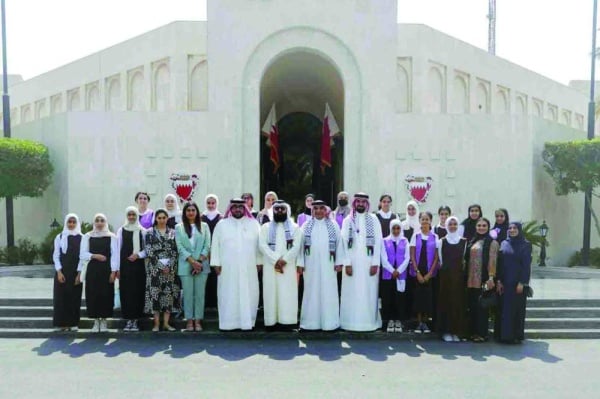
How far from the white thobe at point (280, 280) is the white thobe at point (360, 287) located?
722 mm

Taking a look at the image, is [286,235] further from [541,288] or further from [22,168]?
[22,168]

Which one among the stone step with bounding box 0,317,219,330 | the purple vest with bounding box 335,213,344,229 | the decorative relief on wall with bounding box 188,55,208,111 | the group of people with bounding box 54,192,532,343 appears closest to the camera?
the group of people with bounding box 54,192,532,343

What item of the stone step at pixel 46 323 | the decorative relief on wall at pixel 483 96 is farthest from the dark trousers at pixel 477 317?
the decorative relief on wall at pixel 483 96

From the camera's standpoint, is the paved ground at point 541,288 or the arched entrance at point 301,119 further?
the arched entrance at point 301,119

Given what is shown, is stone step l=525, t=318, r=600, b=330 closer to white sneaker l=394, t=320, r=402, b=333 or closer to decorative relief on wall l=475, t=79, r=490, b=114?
white sneaker l=394, t=320, r=402, b=333

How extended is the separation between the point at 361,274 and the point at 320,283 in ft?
2.02

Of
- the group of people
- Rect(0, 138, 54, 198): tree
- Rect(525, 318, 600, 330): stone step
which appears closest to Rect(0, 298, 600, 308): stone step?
Rect(525, 318, 600, 330): stone step

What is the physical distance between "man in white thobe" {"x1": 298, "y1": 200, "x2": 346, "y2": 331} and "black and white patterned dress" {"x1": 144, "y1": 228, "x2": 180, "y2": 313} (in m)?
1.87

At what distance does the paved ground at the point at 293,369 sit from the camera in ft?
19.3

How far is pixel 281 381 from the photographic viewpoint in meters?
6.23

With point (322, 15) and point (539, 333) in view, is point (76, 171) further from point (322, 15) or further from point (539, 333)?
point (539, 333)

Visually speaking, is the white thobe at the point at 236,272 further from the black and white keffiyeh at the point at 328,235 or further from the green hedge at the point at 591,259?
the green hedge at the point at 591,259

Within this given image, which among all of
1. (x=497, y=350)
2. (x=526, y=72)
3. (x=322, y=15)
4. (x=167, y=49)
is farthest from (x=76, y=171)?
(x=526, y=72)

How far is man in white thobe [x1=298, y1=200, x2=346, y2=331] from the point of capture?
27.3ft
